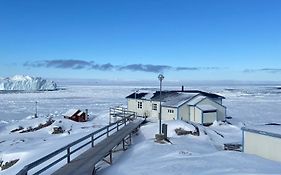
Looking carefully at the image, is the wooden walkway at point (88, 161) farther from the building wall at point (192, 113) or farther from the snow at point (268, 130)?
the building wall at point (192, 113)

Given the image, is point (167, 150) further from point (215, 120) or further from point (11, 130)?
point (11, 130)

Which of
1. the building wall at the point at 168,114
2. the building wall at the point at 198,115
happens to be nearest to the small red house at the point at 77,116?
the building wall at the point at 168,114

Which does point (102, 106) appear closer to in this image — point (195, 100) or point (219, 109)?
point (195, 100)

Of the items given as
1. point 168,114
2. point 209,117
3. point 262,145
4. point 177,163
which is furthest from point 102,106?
point 177,163

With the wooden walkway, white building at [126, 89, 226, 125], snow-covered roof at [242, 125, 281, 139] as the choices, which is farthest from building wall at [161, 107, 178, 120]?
the wooden walkway

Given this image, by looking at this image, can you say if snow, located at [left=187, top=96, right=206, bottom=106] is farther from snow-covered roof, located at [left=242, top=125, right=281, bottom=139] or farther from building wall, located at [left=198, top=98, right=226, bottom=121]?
snow-covered roof, located at [left=242, top=125, right=281, bottom=139]

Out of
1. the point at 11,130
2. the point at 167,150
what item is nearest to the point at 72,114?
the point at 11,130
